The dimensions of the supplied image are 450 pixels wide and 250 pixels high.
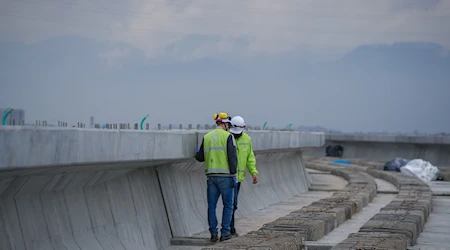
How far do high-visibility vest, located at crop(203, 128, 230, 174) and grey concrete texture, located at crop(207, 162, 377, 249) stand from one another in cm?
105

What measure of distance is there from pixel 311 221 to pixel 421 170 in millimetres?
22644

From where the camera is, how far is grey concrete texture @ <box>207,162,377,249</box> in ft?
37.1

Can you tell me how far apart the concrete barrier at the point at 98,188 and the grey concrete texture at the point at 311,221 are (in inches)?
56.3

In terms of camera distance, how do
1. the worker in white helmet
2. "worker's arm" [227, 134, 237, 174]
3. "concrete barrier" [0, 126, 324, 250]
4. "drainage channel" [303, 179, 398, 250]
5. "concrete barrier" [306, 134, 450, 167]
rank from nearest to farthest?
"concrete barrier" [0, 126, 324, 250]
"drainage channel" [303, 179, 398, 250]
"worker's arm" [227, 134, 237, 174]
the worker in white helmet
"concrete barrier" [306, 134, 450, 167]

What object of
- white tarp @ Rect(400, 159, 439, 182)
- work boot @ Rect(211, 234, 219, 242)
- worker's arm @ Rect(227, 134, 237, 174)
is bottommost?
white tarp @ Rect(400, 159, 439, 182)

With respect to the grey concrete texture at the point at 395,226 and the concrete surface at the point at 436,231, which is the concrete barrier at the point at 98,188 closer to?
the grey concrete texture at the point at 395,226

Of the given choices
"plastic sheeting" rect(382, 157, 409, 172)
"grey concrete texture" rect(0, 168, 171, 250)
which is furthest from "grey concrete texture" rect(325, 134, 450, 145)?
"grey concrete texture" rect(0, 168, 171, 250)

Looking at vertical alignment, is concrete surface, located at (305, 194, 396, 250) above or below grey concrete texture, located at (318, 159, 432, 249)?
below

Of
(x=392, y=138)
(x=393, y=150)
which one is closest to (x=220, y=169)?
(x=392, y=138)

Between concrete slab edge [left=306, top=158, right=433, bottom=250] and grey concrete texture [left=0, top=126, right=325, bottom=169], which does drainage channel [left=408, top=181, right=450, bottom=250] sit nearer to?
concrete slab edge [left=306, top=158, right=433, bottom=250]

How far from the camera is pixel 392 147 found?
162 feet

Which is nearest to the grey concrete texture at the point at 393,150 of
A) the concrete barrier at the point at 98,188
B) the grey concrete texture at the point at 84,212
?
the concrete barrier at the point at 98,188

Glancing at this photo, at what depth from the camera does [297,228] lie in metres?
13.1

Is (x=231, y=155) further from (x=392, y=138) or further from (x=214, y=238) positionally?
(x=392, y=138)
